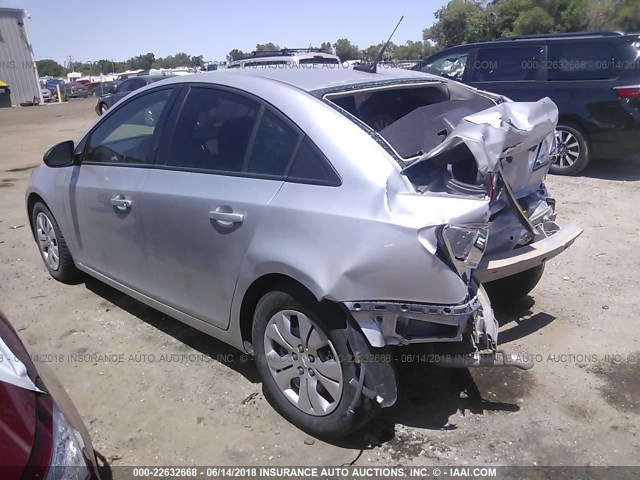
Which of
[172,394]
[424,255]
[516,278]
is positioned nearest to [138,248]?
[172,394]

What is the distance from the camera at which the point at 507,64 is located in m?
8.35

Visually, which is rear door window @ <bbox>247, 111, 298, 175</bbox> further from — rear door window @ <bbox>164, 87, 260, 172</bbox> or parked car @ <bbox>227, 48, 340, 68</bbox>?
parked car @ <bbox>227, 48, 340, 68</bbox>

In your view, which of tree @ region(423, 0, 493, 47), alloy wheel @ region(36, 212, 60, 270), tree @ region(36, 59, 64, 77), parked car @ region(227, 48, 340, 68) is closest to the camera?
alloy wheel @ region(36, 212, 60, 270)

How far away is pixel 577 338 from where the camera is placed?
366 centimetres

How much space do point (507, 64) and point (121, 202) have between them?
6.89m

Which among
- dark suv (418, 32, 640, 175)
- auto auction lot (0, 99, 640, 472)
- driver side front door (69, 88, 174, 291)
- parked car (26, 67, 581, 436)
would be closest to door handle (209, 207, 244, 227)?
parked car (26, 67, 581, 436)

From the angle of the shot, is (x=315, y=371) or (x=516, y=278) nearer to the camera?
(x=315, y=371)

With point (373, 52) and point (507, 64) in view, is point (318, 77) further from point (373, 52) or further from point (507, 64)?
point (373, 52)

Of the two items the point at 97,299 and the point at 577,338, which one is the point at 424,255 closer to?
the point at 577,338

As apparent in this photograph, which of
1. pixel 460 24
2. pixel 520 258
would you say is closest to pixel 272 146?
pixel 520 258

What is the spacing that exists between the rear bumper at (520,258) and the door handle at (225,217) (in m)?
1.23

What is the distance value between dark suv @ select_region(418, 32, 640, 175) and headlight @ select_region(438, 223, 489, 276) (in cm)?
577

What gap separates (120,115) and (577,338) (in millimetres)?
3494

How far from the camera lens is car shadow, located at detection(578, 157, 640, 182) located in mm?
7800
